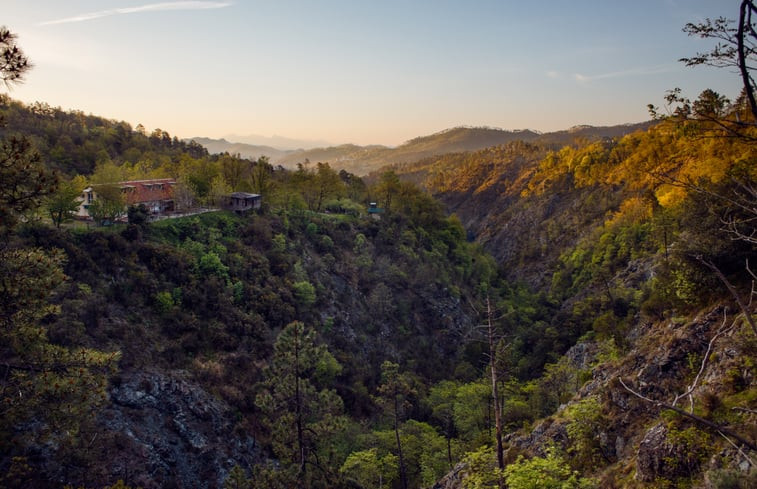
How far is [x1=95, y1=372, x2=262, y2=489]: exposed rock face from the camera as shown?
17984 millimetres

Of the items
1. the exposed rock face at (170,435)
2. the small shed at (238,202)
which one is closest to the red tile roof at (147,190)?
the small shed at (238,202)

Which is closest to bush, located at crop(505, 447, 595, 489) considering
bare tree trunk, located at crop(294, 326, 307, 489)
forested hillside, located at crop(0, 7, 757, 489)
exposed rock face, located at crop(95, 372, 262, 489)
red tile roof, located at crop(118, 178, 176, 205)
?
forested hillside, located at crop(0, 7, 757, 489)

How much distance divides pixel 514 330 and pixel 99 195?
3857cm

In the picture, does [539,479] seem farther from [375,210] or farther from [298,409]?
[375,210]

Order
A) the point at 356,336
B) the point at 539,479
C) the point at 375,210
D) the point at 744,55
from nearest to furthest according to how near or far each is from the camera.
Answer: the point at 744,55 < the point at 539,479 < the point at 356,336 < the point at 375,210

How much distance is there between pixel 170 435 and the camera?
19.9 metres

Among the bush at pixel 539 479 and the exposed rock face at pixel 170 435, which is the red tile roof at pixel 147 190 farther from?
the bush at pixel 539 479

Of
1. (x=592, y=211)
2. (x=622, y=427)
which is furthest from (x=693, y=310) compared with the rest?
(x=592, y=211)

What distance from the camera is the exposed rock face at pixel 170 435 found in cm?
1798

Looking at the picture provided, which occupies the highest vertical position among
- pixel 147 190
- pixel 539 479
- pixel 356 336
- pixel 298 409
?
pixel 147 190

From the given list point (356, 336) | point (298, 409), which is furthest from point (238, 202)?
point (298, 409)

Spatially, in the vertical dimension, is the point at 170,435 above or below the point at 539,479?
below

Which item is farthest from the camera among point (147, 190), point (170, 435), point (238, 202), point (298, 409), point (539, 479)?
point (238, 202)

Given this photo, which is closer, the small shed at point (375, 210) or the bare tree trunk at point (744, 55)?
the bare tree trunk at point (744, 55)
